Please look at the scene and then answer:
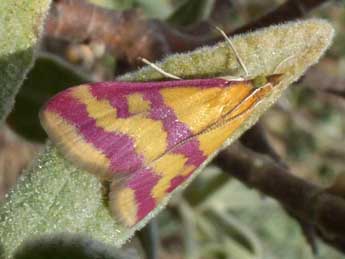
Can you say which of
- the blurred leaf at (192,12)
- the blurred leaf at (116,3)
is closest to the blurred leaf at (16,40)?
the blurred leaf at (192,12)

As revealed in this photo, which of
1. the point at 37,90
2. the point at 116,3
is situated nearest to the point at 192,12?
the point at 116,3

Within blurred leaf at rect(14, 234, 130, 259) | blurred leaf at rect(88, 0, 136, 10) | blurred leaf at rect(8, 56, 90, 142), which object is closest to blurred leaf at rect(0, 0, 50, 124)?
blurred leaf at rect(14, 234, 130, 259)

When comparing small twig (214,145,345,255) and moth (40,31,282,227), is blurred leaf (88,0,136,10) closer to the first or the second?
small twig (214,145,345,255)

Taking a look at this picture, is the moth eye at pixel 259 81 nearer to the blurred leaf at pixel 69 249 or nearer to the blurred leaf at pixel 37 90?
the blurred leaf at pixel 37 90

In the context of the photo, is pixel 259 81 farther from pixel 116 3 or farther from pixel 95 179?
pixel 116 3

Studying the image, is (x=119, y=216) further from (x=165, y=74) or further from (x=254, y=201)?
(x=254, y=201)

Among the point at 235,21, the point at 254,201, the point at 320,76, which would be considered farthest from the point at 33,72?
the point at 235,21
